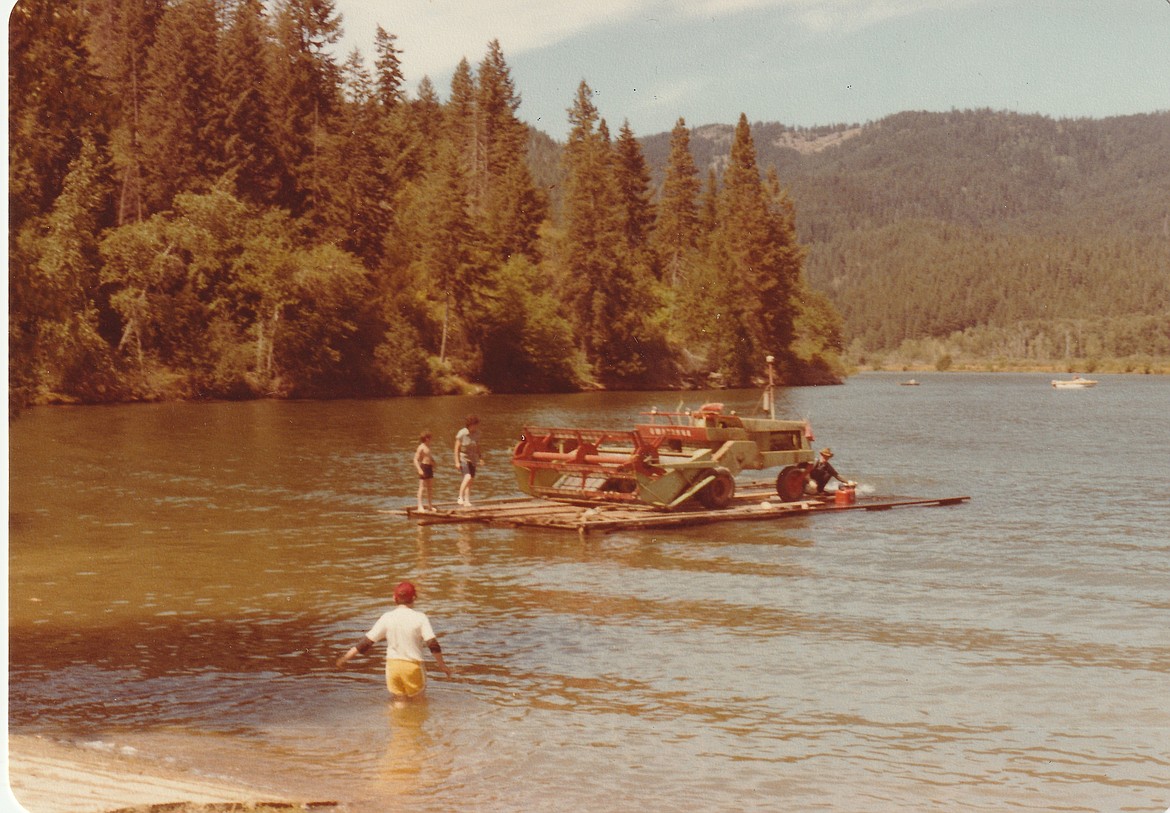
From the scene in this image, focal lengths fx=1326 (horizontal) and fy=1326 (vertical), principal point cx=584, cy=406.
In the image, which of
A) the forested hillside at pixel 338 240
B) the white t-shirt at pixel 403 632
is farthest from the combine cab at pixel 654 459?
the forested hillside at pixel 338 240

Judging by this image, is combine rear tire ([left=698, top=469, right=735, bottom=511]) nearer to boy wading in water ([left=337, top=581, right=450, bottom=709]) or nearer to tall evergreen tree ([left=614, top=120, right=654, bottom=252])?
boy wading in water ([left=337, top=581, right=450, bottom=709])

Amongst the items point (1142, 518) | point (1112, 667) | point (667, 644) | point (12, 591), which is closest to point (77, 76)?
point (12, 591)

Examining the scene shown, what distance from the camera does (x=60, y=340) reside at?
4222 cm

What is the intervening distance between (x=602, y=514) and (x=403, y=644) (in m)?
16.1

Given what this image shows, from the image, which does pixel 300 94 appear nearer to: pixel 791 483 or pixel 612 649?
pixel 791 483

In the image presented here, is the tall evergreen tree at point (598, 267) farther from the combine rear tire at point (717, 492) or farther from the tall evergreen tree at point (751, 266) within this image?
the combine rear tire at point (717, 492)

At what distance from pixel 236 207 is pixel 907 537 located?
62623 mm

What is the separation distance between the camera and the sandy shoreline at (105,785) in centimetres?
1038

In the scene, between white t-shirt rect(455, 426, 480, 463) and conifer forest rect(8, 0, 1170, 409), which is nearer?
white t-shirt rect(455, 426, 480, 463)

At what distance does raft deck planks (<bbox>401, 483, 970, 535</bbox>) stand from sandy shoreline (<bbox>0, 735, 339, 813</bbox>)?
17158 mm

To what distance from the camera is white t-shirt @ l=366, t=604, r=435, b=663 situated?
1451cm

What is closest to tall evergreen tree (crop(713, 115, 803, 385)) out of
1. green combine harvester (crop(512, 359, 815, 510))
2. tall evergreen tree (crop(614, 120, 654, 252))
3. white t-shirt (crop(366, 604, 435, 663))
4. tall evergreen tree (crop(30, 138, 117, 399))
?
tall evergreen tree (crop(614, 120, 654, 252))

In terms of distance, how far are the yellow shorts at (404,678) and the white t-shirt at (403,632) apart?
7cm

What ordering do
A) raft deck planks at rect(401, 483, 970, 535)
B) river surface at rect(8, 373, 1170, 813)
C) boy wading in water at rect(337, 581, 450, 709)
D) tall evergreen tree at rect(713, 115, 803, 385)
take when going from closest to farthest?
river surface at rect(8, 373, 1170, 813) → boy wading in water at rect(337, 581, 450, 709) → raft deck planks at rect(401, 483, 970, 535) → tall evergreen tree at rect(713, 115, 803, 385)
